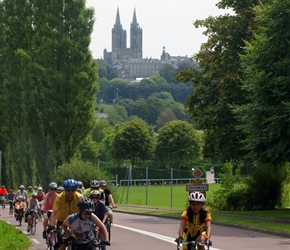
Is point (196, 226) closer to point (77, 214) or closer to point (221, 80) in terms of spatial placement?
A: point (77, 214)

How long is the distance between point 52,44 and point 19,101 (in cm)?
1046

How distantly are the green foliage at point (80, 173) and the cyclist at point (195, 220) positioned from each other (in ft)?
140

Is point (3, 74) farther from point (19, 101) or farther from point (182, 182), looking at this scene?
point (182, 182)

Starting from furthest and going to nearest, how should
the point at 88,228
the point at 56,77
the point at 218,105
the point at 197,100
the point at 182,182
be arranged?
the point at 182,182, the point at 56,77, the point at 197,100, the point at 218,105, the point at 88,228

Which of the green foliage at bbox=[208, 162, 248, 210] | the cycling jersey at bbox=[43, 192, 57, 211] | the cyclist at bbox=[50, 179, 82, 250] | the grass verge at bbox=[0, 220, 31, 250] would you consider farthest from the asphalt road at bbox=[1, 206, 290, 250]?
the green foliage at bbox=[208, 162, 248, 210]

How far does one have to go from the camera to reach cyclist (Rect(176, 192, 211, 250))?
12820 millimetres

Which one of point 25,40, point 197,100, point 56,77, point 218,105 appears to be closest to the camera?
point 218,105

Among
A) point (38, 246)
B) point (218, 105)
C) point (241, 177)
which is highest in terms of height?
point (218, 105)

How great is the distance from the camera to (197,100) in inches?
1779

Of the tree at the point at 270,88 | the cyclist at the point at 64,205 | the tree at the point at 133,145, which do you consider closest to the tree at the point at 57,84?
the tree at the point at 270,88

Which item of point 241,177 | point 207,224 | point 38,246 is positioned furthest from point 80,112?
point 207,224

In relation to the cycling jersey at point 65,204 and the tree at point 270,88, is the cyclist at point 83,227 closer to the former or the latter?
the cycling jersey at point 65,204

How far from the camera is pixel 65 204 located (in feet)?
49.8

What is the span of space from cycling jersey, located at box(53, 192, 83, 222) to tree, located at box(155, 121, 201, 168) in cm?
11096
